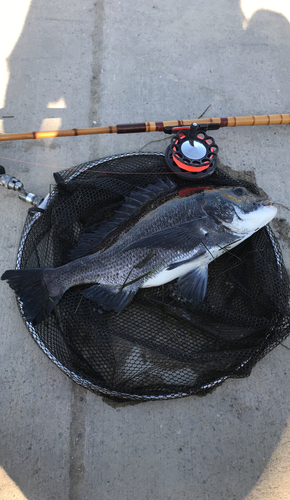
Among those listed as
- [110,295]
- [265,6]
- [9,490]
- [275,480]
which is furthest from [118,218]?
[265,6]

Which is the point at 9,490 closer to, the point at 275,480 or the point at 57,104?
the point at 275,480

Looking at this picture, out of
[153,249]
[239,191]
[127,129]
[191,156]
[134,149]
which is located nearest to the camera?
[153,249]

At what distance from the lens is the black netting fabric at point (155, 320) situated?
2404 millimetres

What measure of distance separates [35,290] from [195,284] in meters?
1.17

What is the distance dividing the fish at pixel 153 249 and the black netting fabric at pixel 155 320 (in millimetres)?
143

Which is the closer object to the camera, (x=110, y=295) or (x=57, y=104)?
(x=110, y=295)

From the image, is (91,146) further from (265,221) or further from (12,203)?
(265,221)

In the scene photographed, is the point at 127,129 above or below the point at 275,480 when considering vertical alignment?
above

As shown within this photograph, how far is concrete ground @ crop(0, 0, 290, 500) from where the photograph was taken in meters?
2.45

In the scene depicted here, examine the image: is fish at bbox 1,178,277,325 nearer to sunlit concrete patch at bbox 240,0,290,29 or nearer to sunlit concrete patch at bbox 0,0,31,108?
sunlit concrete patch at bbox 0,0,31,108

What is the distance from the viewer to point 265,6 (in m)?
4.56

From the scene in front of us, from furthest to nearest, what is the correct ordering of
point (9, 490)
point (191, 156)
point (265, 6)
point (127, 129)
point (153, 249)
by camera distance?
point (265, 6)
point (127, 129)
point (191, 156)
point (153, 249)
point (9, 490)

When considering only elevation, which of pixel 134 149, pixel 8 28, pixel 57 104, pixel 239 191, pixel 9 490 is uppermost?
pixel 8 28

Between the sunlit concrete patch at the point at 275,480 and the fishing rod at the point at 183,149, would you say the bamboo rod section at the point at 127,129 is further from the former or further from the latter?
the sunlit concrete patch at the point at 275,480
